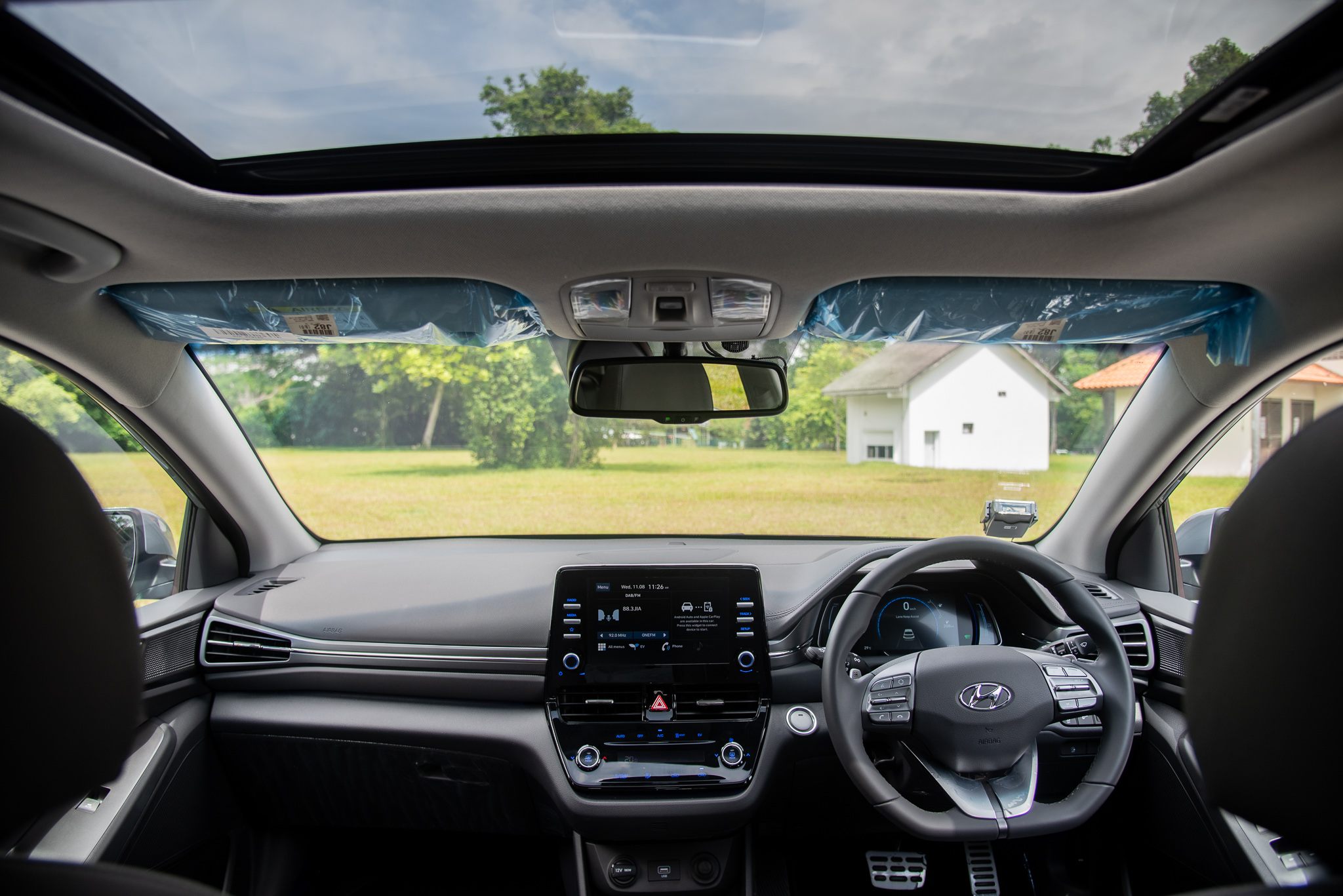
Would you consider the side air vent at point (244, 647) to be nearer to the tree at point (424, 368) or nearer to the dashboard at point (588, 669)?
the dashboard at point (588, 669)

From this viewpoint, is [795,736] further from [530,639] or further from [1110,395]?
[1110,395]

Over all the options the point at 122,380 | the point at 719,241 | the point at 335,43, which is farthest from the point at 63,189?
the point at 719,241

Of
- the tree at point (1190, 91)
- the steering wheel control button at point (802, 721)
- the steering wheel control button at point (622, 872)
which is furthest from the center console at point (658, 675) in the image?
the tree at point (1190, 91)

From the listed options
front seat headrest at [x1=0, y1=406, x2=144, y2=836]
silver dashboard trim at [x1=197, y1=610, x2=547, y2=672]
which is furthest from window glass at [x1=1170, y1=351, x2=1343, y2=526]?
front seat headrest at [x1=0, y1=406, x2=144, y2=836]

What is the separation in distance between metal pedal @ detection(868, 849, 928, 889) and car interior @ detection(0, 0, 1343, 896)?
0.09 feet

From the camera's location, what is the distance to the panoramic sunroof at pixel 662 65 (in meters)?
1.34

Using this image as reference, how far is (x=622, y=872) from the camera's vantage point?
275cm

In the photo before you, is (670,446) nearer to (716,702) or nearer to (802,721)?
(716,702)

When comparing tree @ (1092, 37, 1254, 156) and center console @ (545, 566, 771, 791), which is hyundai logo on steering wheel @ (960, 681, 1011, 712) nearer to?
center console @ (545, 566, 771, 791)

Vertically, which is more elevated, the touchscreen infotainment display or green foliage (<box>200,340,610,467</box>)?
green foliage (<box>200,340,610,467</box>)

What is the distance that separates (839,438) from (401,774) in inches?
101

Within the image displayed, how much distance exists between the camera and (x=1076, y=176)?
69.9 inches

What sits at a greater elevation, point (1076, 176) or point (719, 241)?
point (1076, 176)

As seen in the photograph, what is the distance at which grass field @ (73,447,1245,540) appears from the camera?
3.35m
